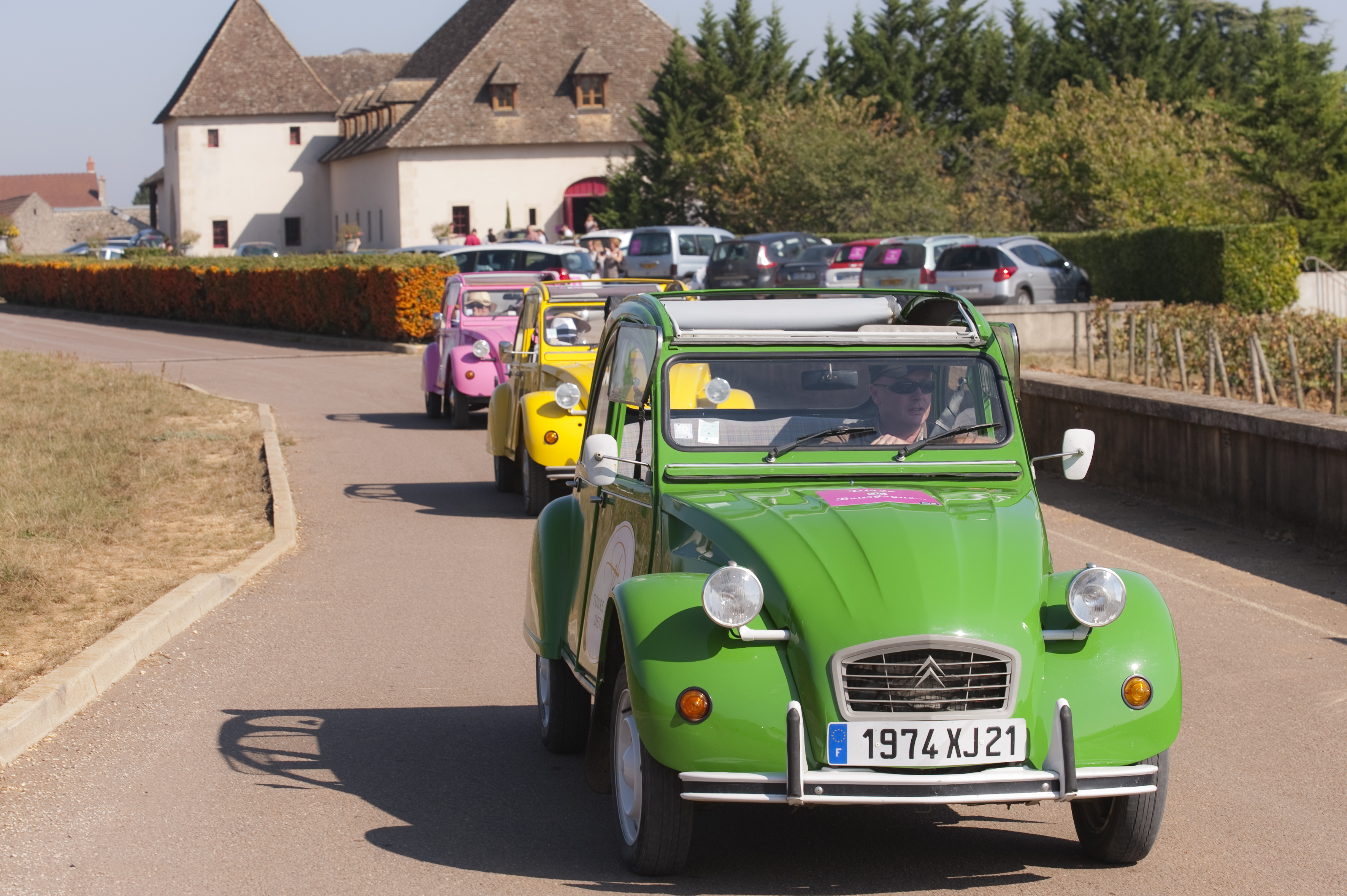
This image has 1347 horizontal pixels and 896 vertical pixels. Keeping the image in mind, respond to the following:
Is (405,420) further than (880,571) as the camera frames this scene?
Yes

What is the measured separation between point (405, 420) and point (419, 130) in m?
47.1

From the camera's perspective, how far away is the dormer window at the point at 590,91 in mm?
66625

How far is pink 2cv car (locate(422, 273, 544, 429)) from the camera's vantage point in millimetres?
18156

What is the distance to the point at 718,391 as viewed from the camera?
559cm

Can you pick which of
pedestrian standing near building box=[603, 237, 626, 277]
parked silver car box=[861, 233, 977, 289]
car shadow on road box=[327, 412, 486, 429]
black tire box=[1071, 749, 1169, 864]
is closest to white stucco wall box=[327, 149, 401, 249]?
pedestrian standing near building box=[603, 237, 626, 277]

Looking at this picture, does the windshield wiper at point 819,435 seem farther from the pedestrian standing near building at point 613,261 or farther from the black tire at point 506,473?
the pedestrian standing near building at point 613,261

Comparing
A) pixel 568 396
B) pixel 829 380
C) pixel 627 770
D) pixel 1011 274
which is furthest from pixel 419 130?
pixel 627 770

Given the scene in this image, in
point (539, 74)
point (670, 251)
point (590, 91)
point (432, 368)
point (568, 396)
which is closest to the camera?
point (568, 396)

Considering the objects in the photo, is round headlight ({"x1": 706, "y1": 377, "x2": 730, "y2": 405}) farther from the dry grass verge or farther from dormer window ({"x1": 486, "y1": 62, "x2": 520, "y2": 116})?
dormer window ({"x1": 486, "y1": 62, "x2": 520, "y2": 116})

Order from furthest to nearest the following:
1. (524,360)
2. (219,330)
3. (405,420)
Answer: (219,330) → (405,420) → (524,360)

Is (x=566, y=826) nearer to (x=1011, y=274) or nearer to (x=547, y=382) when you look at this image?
(x=547, y=382)

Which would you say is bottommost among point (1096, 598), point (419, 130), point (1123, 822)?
point (1123, 822)

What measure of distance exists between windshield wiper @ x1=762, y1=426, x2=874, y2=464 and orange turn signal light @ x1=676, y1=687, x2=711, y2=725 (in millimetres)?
1225

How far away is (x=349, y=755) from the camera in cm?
621
